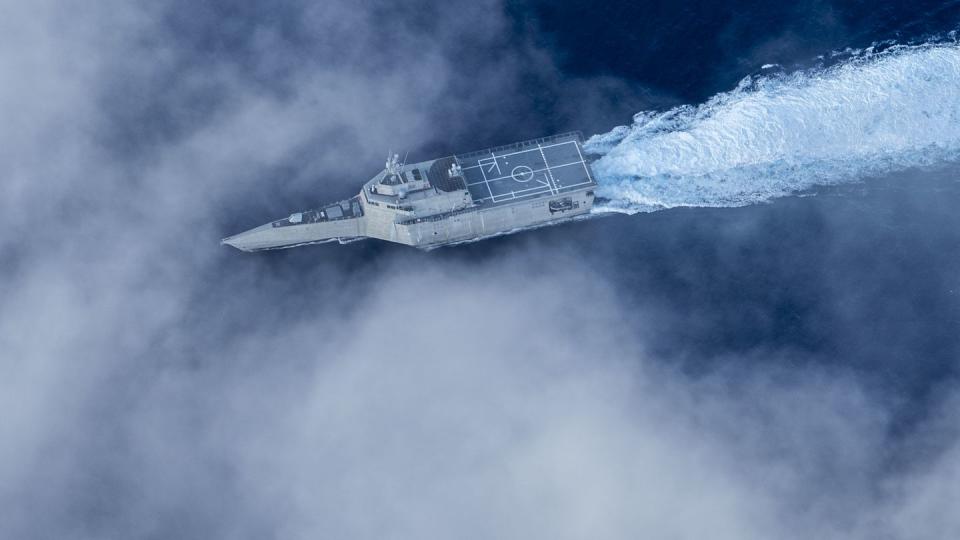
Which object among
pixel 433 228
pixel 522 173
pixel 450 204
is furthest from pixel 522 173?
pixel 433 228

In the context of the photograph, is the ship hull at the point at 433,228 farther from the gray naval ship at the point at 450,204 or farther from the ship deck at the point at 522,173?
the ship deck at the point at 522,173

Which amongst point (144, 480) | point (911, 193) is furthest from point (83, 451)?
point (911, 193)

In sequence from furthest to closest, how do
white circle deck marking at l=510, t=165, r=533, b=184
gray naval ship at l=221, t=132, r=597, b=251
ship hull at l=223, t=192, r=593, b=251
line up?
1. white circle deck marking at l=510, t=165, r=533, b=184
2. ship hull at l=223, t=192, r=593, b=251
3. gray naval ship at l=221, t=132, r=597, b=251

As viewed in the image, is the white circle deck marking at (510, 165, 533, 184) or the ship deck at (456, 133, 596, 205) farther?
the white circle deck marking at (510, 165, 533, 184)

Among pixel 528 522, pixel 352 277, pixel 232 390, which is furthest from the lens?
pixel 352 277

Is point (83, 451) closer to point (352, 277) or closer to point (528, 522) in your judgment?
point (352, 277)

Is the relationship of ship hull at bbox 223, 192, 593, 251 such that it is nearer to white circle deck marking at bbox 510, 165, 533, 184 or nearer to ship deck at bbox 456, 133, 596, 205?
ship deck at bbox 456, 133, 596, 205

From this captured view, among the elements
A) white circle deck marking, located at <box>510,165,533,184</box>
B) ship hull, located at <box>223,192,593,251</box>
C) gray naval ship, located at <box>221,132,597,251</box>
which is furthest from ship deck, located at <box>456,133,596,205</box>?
ship hull, located at <box>223,192,593,251</box>
